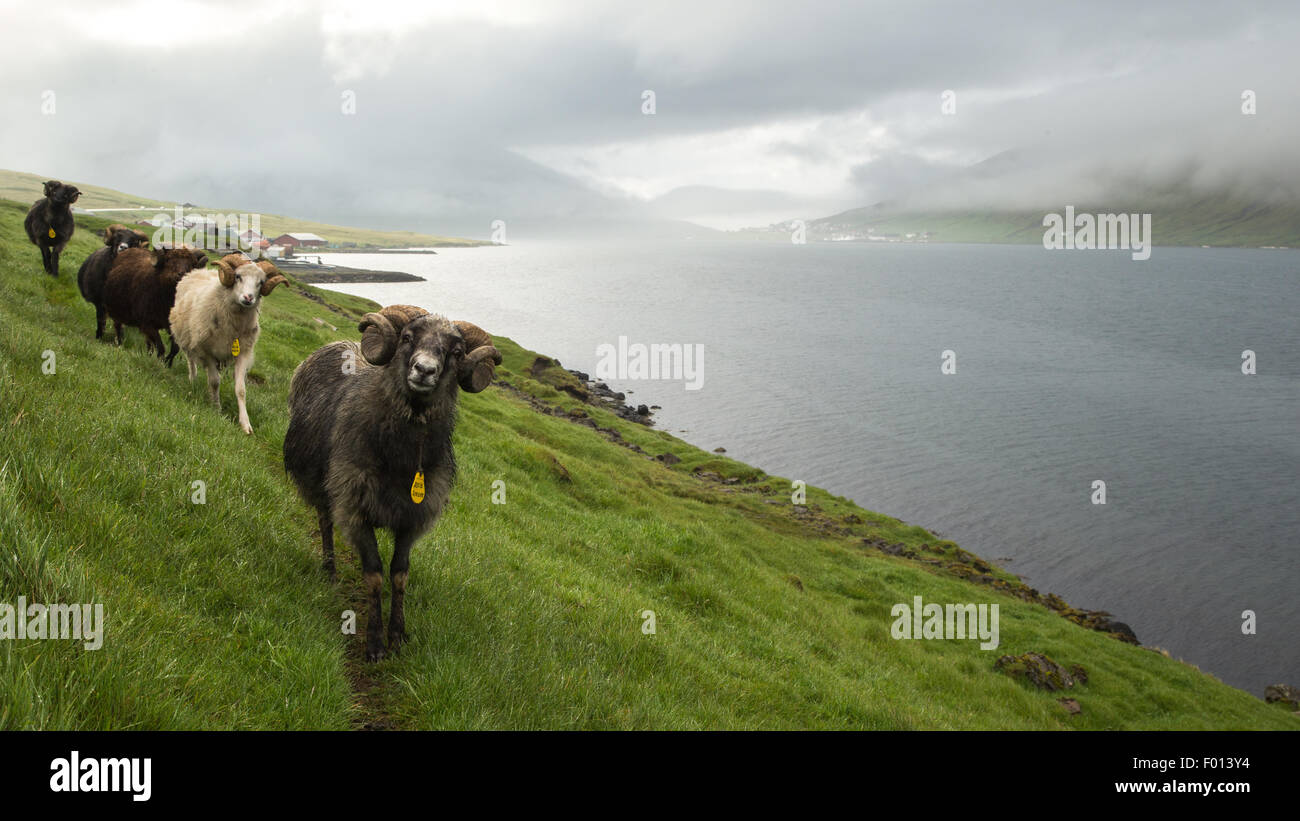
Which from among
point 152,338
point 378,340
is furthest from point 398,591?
point 152,338

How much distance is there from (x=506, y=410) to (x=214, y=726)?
114 feet

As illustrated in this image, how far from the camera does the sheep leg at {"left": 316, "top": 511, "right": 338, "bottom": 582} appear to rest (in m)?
8.11

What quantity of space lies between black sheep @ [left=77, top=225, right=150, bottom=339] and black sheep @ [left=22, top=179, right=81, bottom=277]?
5.14 m

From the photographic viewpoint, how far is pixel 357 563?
892 cm

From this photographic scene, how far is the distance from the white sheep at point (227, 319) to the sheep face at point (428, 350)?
700 cm

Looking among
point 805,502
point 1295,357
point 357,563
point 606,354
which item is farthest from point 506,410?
point 1295,357

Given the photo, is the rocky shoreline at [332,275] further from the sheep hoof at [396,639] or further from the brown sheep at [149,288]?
the sheep hoof at [396,639]

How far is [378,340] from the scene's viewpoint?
6.92 m

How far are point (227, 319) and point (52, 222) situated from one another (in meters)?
12.2

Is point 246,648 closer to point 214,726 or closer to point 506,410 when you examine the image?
point 214,726

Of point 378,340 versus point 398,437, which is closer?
point 378,340

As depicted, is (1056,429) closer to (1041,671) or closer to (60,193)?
(1041,671)

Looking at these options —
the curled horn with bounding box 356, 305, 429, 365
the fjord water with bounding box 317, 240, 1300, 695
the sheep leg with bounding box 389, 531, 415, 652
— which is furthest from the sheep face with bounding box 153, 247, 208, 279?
the fjord water with bounding box 317, 240, 1300, 695
